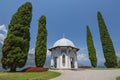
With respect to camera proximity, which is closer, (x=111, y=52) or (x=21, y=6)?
(x=21, y=6)

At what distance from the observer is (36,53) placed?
33.0 metres

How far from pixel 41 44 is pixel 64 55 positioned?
5.31 meters

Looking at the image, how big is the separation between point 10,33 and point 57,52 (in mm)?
11290

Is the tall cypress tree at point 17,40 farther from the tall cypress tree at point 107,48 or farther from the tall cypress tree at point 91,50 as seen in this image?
the tall cypress tree at point 91,50

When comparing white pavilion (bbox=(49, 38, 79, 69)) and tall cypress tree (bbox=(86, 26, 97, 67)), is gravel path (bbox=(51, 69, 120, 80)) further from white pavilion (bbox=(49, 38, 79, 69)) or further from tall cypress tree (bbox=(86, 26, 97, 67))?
tall cypress tree (bbox=(86, 26, 97, 67))

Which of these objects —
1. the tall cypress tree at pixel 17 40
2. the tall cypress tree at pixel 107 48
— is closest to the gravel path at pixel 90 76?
the tall cypress tree at pixel 17 40

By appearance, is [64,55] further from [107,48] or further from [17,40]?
[107,48]

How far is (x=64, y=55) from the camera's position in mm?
33969

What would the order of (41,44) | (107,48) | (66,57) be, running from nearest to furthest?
1. (41,44)
2. (66,57)
3. (107,48)

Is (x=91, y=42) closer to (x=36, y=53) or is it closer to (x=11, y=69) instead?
(x=36, y=53)

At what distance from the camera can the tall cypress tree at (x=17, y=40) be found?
2608 centimetres

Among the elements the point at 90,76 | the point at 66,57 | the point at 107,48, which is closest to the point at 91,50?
the point at 107,48

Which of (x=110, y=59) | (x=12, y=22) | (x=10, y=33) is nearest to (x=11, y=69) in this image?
(x=10, y=33)

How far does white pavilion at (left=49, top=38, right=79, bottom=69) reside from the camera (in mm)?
33688
